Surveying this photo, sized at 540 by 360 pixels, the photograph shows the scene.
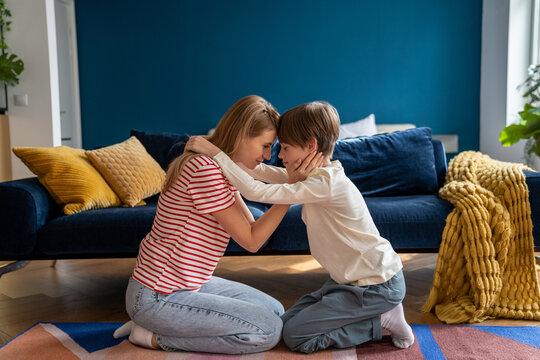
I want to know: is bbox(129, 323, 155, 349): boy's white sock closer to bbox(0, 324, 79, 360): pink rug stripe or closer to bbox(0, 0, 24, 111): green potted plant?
bbox(0, 324, 79, 360): pink rug stripe

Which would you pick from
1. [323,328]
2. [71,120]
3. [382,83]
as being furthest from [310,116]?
[71,120]

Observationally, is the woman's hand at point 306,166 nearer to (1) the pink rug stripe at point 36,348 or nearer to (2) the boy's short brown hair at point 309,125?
(2) the boy's short brown hair at point 309,125


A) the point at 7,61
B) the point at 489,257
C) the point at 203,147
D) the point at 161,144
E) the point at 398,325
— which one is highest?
the point at 7,61

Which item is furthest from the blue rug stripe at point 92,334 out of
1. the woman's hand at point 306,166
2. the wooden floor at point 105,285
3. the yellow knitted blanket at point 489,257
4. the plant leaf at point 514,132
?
the plant leaf at point 514,132

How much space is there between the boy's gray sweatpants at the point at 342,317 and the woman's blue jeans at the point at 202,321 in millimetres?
85

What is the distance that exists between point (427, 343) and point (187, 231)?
913 mm

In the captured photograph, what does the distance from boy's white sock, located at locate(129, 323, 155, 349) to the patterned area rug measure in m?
0.02

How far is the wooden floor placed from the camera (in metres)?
2.17

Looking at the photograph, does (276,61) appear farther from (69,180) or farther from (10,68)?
(69,180)

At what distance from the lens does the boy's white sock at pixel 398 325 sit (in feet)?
5.70

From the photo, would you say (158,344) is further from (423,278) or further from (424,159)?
(424,159)

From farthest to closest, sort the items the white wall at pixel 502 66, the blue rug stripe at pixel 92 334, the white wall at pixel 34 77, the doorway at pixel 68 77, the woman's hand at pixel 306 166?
the doorway at pixel 68 77 < the white wall at pixel 34 77 < the white wall at pixel 502 66 < the blue rug stripe at pixel 92 334 < the woman's hand at pixel 306 166

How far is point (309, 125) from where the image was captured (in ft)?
5.47

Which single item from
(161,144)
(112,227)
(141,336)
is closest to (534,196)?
(141,336)
